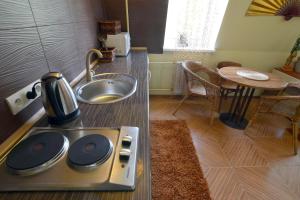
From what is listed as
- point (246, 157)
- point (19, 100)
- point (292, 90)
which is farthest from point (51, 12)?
point (292, 90)

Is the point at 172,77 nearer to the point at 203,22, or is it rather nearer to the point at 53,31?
the point at 203,22

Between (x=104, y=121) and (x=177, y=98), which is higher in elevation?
(x=104, y=121)

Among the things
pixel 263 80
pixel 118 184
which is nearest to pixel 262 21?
pixel 263 80

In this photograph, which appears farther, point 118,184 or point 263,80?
point 263,80

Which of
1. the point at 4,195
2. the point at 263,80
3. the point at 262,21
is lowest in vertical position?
the point at 263,80

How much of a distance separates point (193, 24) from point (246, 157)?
6.21ft

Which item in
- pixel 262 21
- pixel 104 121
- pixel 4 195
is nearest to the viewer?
pixel 4 195

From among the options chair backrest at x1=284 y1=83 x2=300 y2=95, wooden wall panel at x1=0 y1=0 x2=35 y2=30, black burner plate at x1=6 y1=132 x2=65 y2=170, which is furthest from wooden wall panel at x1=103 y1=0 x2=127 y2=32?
chair backrest at x1=284 y1=83 x2=300 y2=95

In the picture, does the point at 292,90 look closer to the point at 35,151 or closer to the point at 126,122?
the point at 126,122

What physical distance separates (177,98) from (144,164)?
241 cm

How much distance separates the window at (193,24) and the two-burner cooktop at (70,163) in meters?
2.21

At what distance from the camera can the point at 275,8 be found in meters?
2.20

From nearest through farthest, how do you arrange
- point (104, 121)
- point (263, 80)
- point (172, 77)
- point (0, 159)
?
point (0, 159) < point (104, 121) < point (263, 80) < point (172, 77)

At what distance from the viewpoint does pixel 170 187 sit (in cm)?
145
